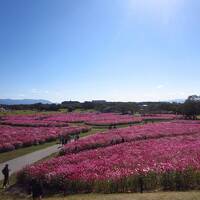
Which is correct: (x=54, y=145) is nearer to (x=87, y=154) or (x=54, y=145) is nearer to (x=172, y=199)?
(x=87, y=154)

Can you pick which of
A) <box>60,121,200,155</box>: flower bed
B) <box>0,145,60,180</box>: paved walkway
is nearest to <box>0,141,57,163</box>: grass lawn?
<box>0,145,60,180</box>: paved walkway

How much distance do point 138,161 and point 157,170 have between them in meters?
4.35

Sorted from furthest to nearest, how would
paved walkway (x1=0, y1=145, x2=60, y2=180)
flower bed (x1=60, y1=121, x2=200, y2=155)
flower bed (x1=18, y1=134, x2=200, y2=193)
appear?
flower bed (x1=60, y1=121, x2=200, y2=155) → paved walkway (x1=0, y1=145, x2=60, y2=180) → flower bed (x1=18, y1=134, x2=200, y2=193)

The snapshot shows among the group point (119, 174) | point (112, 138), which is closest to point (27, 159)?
point (112, 138)

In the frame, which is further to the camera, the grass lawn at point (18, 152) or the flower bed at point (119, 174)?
the grass lawn at point (18, 152)

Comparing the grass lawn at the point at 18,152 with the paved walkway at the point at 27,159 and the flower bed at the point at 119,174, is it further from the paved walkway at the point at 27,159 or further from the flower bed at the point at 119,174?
the flower bed at the point at 119,174

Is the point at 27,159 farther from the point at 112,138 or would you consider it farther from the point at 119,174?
the point at 119,174

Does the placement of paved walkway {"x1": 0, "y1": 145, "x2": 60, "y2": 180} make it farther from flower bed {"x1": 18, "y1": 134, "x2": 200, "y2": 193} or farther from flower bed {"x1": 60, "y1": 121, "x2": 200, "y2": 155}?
flower bed {"x1": 18, "y1": 134, "x2": 200, "y2": 193}

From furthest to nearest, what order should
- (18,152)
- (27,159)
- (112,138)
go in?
(112,138)
(18,152)
(27,159)

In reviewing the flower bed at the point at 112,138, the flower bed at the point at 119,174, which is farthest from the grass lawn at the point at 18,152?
the flower bed at the point at 119,174

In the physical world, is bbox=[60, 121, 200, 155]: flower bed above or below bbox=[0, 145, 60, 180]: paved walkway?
above

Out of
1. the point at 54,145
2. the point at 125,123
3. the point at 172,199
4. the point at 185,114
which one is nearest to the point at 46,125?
the point at 125,123

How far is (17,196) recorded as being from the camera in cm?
2269

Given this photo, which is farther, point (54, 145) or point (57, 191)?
point (54, 145)
